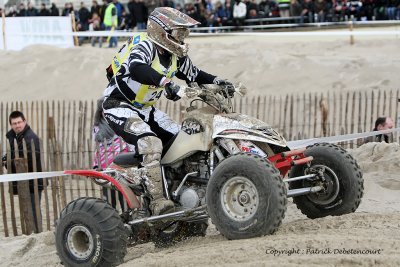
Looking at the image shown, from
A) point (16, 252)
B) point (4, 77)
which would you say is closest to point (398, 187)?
point (16, 252)

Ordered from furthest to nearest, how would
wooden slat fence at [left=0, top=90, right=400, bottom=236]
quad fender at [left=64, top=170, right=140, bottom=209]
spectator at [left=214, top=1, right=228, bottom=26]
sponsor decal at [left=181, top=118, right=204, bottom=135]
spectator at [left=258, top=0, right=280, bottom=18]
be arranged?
spectator at [left=214, top=1, right=228, bottom=26]
spectator at [left=258, top=0, right=280, bottom=18]
wooden slat fence at [left=0, top=90, right=400, bottom=236]
quad fender at [left=64, top=170, right=140, bottom=209]
sponsor decal at [left=181, top=118, right=204, bottom=135]

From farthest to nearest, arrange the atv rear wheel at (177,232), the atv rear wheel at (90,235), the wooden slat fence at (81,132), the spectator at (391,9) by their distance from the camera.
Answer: the spectator at (391,9), the wooden slat fence at (81,132), the atv rear wheel at (177,232), the atv rear wheel at (90,235)

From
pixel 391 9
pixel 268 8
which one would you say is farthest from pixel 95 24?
pixel 391 9

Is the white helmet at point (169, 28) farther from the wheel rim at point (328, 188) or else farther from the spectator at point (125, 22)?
the spectator at point (125, 22)

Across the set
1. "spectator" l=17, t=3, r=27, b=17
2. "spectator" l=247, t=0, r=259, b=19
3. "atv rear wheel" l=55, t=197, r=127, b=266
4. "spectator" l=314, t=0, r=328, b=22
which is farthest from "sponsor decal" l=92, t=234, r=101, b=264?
"spectator" l=17, t=3, r=27, b=17

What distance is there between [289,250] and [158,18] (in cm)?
250

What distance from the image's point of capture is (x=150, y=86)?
782 centimetres

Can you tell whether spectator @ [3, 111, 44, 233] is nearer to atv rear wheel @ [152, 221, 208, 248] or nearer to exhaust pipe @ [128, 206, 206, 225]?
atv rear wheel @ [152, 221, 208, 248]

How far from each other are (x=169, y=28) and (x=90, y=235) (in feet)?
6.30

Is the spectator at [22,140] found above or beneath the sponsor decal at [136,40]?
beneath

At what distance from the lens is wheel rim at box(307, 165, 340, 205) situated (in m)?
7.70

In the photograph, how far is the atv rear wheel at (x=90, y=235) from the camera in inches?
289

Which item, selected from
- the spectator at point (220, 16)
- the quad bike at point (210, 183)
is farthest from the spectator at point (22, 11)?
the quad bike at point (210, 183)

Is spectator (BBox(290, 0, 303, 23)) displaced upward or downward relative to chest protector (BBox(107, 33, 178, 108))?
downward
